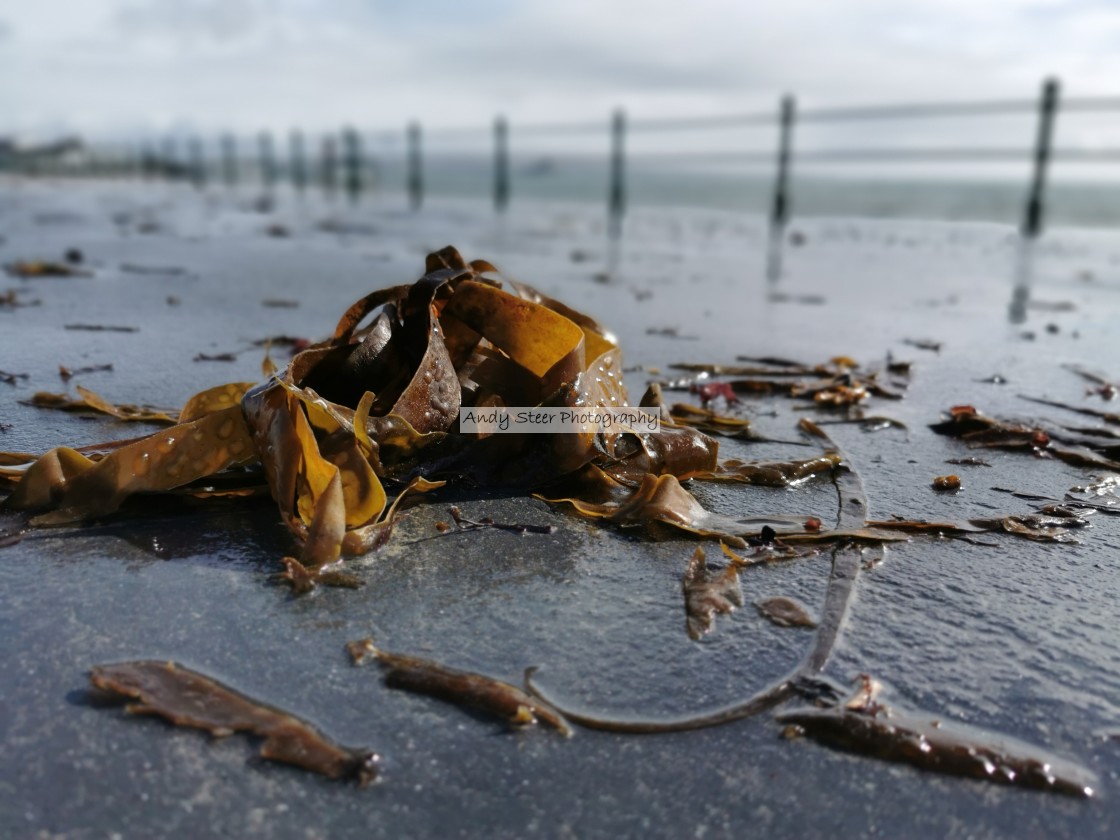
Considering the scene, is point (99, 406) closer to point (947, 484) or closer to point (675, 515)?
point (675, 515)

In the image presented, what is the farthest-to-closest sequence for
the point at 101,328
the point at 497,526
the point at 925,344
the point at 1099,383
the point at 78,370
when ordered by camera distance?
the point at 925,344, the point at 101,328, the point at 1099,383, the point at 78,370, the point at 497,526

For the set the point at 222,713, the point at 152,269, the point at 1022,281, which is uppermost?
the point at 1022,281

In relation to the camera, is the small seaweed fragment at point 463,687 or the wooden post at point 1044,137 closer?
the small seaweed fragment at point 463,687

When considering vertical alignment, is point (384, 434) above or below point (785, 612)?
above

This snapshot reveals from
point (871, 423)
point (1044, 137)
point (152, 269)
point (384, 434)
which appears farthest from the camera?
point (1044, 137)

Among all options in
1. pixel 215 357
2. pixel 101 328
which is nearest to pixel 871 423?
pixel 215 357

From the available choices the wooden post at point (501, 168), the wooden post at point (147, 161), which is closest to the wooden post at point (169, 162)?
the wooden post at point (147, 161)

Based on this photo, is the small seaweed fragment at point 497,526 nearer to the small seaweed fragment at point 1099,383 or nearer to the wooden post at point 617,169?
the small seaweed fragment at point 1099,383
